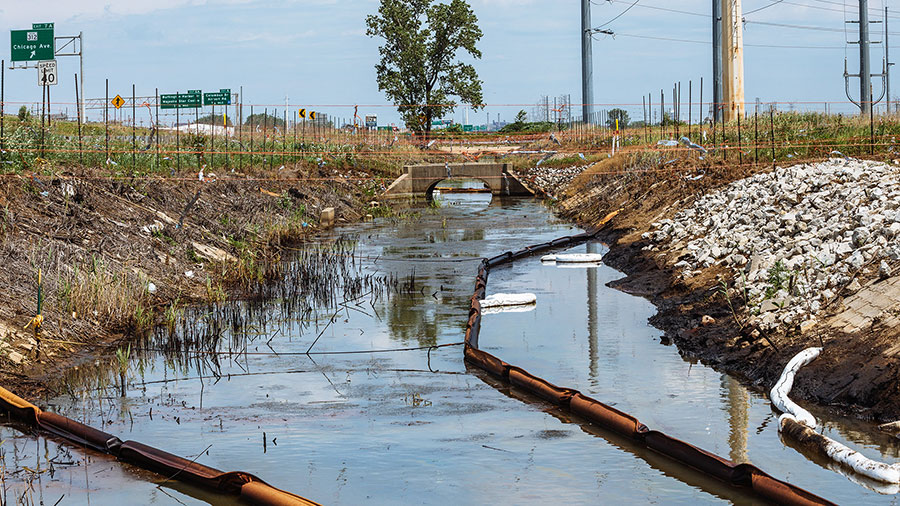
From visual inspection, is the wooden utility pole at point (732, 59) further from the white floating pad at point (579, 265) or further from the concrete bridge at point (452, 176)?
the white floating pad at point (579, 265)

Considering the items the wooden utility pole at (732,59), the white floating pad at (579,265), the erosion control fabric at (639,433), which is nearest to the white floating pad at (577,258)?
the white floating pad at (579,265)

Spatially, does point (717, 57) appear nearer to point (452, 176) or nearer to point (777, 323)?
point (452, 176)

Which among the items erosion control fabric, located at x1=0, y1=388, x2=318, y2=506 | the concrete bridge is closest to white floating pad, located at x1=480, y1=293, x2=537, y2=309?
erosion control fabric, located at x1=0, y1=388, x2=318, y2=506

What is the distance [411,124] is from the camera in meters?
56.2

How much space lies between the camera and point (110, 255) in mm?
12836

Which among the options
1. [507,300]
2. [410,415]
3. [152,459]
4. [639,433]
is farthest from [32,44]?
[639,433]

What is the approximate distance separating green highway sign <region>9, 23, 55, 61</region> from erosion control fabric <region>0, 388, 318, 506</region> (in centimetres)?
4907

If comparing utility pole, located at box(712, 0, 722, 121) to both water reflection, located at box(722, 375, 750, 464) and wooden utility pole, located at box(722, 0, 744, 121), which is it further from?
water reflection, located at box(722, 375, 750, 464)

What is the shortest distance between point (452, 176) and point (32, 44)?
29076 mm

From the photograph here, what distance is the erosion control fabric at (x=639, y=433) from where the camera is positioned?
5.82 meters

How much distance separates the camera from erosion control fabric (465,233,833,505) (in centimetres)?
582

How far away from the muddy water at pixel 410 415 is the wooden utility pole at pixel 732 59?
60.8 ft

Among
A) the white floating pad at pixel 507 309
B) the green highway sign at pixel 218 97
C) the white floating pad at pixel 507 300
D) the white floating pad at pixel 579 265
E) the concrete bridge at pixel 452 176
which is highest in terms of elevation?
the green highway sign at pixel 218 97

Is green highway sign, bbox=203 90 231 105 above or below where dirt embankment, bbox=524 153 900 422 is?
above
